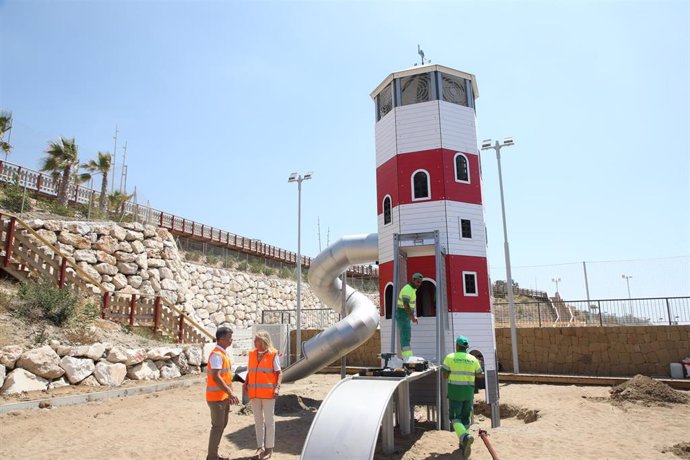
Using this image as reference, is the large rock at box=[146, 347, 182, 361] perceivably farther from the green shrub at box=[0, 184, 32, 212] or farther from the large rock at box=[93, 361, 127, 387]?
the green shrub at box=[0, 184, 32, 212]

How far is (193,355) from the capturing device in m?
17.0

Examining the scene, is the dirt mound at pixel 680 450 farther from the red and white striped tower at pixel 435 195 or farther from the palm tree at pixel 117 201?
the palm tree at pixel 117 201

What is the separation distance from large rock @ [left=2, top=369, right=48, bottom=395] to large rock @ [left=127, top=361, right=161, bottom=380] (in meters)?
2.98

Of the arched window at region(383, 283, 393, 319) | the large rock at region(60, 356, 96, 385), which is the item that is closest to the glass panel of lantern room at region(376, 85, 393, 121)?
the arched window at region(383, 283, 393, 319)

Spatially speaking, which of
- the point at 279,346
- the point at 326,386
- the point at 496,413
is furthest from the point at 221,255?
the point at 496,413

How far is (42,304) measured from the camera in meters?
13.4

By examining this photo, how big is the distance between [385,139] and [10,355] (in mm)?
12106

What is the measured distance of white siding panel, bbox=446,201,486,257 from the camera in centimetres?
1343

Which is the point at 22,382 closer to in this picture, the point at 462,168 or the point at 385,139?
the point at 385,139

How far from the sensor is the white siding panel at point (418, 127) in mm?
14070

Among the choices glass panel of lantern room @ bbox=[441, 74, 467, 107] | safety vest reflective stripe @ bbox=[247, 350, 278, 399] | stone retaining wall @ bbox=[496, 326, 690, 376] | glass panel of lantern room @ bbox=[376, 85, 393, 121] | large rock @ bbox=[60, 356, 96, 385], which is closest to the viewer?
safety vest reflective stripe @ bbox=[247, 350, 278, 399]

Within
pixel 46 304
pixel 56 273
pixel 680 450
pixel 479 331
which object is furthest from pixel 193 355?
pixel 680 450

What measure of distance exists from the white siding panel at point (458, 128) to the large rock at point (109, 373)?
12.1 metres

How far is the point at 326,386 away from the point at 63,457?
35.6ft
